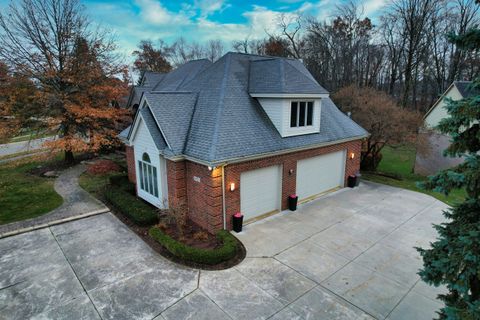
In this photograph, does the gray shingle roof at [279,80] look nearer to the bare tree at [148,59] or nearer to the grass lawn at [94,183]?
the grass lawn at [94,183]

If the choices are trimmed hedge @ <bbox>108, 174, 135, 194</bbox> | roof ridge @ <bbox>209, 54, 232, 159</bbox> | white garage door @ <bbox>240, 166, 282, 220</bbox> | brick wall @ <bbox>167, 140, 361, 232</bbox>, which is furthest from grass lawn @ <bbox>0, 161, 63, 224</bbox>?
white garage door @ <bbox>240, 166, 282, 220</bbox>

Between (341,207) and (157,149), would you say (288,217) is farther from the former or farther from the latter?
(157,149)

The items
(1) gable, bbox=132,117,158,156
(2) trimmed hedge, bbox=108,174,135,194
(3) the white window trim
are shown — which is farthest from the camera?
(2) trimmed hedge, bbox=108,174,135,194

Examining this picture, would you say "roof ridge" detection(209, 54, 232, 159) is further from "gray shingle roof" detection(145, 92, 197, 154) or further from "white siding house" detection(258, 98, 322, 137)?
"white siding house" detection(258, 98, 322, 137)

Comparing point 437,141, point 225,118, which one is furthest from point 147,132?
point 437,141

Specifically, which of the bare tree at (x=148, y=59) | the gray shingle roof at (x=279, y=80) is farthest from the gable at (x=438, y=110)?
the bare tree at (x=148, y=59)
